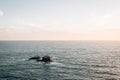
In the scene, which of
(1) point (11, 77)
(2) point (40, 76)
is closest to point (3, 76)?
(1) point (11, 77)

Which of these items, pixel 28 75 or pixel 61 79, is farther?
pixel 28 75

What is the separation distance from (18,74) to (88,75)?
28.0m

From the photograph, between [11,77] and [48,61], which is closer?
[11,77]

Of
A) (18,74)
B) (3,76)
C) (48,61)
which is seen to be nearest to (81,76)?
(18,74)

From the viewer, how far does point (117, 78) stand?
64.9 meters

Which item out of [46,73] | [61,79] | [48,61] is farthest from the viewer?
[48,61]

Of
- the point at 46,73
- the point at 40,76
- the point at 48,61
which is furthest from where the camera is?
the point at 48,61

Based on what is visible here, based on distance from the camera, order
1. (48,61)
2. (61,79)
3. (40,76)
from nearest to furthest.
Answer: (61,79), (40,76), (48,61)

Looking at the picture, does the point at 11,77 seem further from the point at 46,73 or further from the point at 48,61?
the point at 48,61

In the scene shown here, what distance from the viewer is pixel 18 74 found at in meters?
70.4

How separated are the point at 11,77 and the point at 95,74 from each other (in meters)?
32.9

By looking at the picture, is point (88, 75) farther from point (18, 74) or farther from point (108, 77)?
point (18, 74)

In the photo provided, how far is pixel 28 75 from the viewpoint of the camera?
226ft

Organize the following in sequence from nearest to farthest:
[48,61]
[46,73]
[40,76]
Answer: [40,76]
[46,73]
[48,61]
